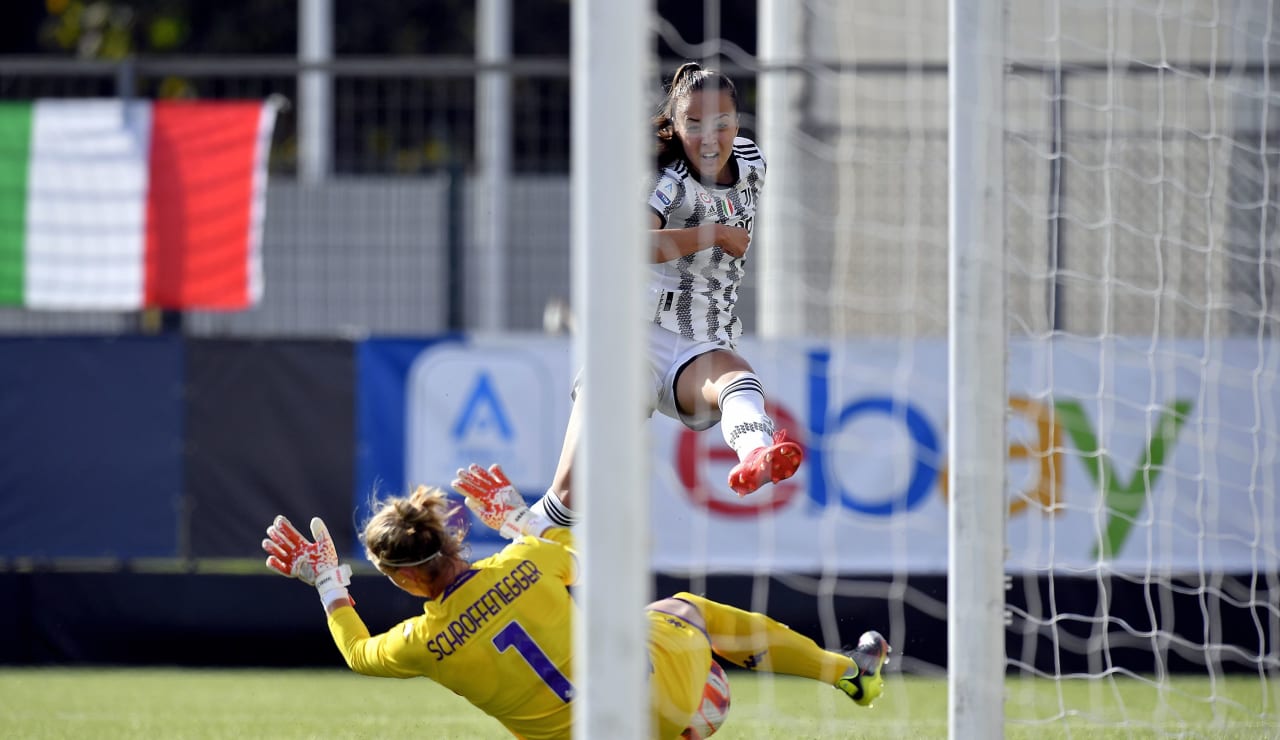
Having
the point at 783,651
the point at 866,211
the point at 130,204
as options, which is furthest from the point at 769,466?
the point at 130,204

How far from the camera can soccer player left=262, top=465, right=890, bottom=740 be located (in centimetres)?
431

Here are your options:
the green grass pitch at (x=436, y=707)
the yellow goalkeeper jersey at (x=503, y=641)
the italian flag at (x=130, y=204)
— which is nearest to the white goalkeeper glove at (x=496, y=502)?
the yellow goalkeeper jersey at (x=503, y=641)

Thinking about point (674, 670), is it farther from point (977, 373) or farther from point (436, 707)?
point (436, 707)

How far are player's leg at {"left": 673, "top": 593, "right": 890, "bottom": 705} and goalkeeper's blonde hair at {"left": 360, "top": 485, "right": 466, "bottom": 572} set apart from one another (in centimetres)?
81

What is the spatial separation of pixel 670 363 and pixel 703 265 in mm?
328

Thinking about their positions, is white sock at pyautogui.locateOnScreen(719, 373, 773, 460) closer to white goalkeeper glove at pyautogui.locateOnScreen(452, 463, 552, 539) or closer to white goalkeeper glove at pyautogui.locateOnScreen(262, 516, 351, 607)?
white goalkeeper glove at pyautogui.locateOnScreen(452, 463, 552, 539)

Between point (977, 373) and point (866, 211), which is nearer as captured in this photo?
point (977, 373)

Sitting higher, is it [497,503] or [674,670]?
[497,503]

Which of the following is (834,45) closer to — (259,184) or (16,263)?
(259,184)

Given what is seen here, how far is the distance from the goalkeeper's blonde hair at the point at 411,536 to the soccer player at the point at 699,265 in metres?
0.65

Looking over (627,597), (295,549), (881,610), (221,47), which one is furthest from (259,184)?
(221,47)

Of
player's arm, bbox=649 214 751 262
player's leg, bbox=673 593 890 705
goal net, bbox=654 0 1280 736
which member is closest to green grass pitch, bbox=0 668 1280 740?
goal net, bbox=654 0 1280 736

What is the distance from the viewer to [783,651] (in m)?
4.94

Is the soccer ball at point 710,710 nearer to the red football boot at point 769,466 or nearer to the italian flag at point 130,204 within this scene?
the red football boot at point 769,466
